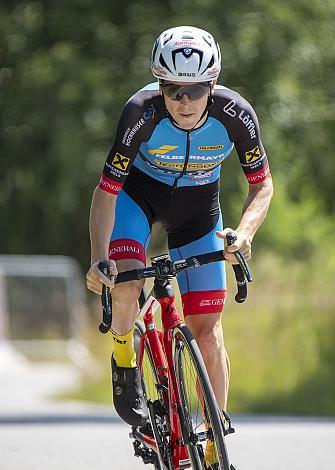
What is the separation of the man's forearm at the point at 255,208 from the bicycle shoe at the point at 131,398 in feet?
3.30

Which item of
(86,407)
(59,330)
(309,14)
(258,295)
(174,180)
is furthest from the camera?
(309,14)

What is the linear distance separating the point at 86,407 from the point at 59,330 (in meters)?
6.13

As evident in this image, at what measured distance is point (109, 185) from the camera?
6.79m

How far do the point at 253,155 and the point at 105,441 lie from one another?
406cm

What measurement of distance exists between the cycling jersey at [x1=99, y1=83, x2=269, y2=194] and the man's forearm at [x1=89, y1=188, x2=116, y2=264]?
5 centimetres

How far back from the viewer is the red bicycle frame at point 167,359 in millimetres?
6750

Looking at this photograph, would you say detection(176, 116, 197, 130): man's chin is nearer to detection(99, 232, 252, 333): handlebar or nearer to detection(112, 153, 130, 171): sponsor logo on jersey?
detection(112, 153, 130, 171): sponsor logo on jersey

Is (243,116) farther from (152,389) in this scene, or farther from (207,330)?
(152,389)

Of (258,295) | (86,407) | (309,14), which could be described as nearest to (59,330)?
(258,295)

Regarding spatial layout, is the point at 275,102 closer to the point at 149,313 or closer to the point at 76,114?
the point at 76,114

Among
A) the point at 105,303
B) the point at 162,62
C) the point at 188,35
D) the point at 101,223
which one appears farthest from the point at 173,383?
the point at 188,35

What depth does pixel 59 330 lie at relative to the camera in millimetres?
21422

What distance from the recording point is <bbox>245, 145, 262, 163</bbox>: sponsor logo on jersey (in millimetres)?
6945

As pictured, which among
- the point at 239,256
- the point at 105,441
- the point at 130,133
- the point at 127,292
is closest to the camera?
the point at 239,256
